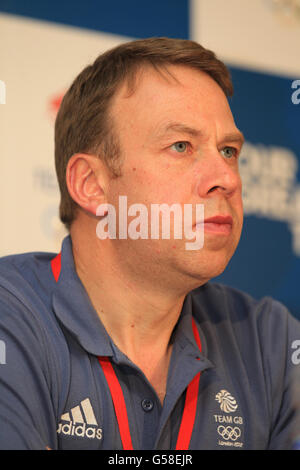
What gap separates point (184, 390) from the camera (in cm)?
A: 139

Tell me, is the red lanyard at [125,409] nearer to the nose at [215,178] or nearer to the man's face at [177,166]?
the man's face at [177,166]

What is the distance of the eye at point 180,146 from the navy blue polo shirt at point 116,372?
15.7 inches

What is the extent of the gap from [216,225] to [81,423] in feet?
1.81

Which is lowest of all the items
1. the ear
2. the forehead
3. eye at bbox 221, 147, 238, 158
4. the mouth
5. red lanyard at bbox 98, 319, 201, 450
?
red lanyard at bbox 98, 319, 201, 450

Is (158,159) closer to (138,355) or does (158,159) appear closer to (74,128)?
(74,128)

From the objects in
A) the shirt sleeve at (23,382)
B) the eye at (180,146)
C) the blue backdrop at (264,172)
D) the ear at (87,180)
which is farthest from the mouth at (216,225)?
the blue backdrop at (264,172)

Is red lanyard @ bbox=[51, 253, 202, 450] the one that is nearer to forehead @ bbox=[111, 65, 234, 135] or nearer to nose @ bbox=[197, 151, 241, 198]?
nose @ bbox=[197, 151, 241, 198]

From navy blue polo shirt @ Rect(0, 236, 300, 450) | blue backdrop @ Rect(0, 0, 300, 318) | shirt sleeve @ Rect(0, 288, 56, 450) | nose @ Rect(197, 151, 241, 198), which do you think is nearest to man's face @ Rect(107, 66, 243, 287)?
nose @ Rect(197, 151, 241, 198)

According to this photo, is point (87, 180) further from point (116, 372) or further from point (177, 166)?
point (116, 372)

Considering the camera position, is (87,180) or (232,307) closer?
(87,180)

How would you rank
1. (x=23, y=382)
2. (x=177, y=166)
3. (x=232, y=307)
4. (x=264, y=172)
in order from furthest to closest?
(x=264, y=172)
(x=232, y=307)
(x=177, y=166)
(x=23, y=382)

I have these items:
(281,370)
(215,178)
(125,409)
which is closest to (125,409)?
(125,409)

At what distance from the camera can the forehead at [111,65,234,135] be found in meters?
1.43

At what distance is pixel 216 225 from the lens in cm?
138
